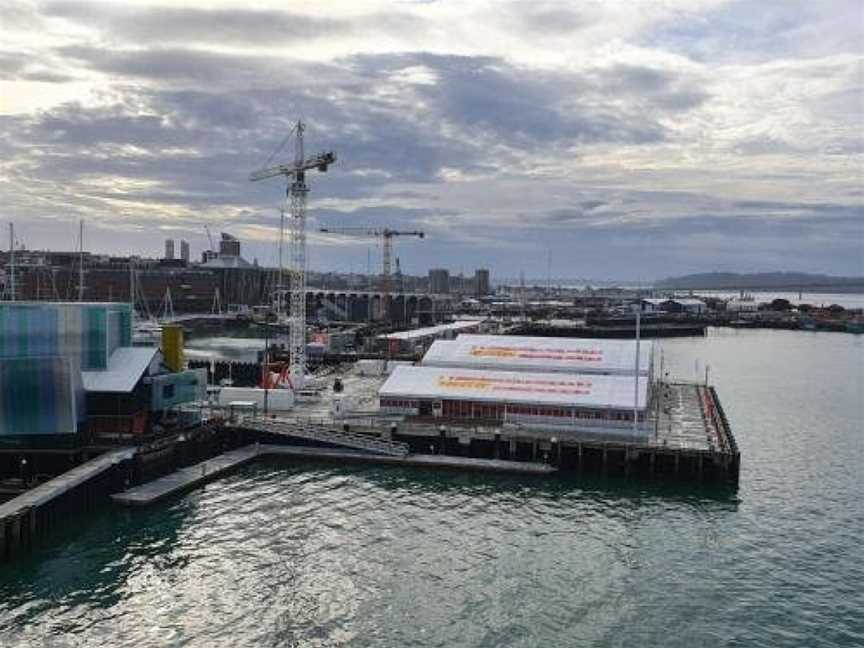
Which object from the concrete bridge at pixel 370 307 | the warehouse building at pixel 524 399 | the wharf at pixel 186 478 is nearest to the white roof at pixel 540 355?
the warehouse building at pixel 524 399

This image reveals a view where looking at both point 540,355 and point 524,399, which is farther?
point 540,355

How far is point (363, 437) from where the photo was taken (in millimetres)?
45656

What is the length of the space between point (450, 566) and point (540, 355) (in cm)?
3101

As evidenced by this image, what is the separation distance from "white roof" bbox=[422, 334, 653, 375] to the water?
47.3ft

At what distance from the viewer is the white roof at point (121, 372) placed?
40.8 metres

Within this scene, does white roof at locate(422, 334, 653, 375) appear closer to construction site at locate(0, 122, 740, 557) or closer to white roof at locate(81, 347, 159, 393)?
construction site at locate(0, 122, 740, 557)

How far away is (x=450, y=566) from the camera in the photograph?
95.9ft

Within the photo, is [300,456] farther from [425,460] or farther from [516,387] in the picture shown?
[516,387]

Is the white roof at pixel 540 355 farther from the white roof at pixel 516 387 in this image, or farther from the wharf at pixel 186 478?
the wharf at pixel 186 478

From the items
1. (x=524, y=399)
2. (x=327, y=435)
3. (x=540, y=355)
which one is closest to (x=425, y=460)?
(x=327, y=435)

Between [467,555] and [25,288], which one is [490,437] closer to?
[467,555]

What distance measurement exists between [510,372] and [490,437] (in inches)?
394

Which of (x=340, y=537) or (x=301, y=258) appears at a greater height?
(x=301, y=258)

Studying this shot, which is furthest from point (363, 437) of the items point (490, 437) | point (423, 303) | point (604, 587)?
point (423, 303)
